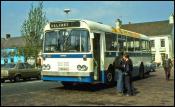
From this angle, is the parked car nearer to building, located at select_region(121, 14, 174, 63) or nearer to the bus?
the bus

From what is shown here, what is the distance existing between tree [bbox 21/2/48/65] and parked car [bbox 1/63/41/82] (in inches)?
932

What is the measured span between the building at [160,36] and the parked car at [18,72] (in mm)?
53688

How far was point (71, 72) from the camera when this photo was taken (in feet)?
60.6

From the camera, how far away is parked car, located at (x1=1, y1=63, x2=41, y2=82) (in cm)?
2930

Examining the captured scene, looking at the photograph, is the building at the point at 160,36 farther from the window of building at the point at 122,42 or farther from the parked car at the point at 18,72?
the window of building at the point at 122,42

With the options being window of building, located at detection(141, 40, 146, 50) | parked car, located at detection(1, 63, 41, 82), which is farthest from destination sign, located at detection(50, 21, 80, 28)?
parked car, located at detection(1, 63, 41, 82)

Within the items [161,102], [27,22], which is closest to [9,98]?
[161,102]

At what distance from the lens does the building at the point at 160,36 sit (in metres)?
86.1

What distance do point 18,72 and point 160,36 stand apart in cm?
6256

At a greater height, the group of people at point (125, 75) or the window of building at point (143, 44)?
the window of building at point (143, 44)

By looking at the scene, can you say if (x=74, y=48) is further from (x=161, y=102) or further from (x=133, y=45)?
(x=133, y=45)

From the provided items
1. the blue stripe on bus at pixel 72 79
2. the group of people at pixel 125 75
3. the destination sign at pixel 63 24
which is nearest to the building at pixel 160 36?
the destination sign at pixel 63 24

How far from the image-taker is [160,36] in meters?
88.9

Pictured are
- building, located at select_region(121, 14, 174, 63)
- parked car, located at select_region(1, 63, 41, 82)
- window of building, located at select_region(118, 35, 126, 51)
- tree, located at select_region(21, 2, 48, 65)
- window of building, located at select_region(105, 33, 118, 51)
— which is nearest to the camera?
window of building, located at select_region(105, 33, 118, 51)
